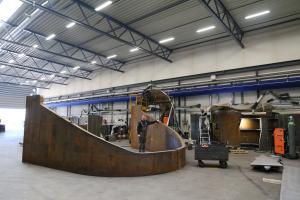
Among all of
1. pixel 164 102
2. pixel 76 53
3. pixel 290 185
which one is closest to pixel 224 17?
pixel 164 102

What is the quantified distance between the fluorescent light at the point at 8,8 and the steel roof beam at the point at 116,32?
5.02ft

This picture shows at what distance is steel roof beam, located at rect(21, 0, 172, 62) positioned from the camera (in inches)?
330

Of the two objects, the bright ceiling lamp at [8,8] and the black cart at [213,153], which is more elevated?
the bright ceiling lamp at [8,8]

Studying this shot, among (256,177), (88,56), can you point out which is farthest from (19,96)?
(256,177)

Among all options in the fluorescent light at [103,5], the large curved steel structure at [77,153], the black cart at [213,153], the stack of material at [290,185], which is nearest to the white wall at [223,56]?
the fluorescent light at [103,5]

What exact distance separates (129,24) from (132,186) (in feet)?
27.1

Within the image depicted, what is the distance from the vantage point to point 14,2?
8.49 m

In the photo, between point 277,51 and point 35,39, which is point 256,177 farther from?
point 35,39

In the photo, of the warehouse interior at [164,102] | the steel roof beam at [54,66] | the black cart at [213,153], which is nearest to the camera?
the warehouse interior at [164,102]

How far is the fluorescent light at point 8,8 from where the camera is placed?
27.7 ft

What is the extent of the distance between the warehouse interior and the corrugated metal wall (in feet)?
17.6

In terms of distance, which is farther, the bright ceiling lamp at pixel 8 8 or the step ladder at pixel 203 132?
the step ladder at pixel 203 132

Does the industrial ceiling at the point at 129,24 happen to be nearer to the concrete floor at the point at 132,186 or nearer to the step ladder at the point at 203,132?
the step ladder at the point at 203,132

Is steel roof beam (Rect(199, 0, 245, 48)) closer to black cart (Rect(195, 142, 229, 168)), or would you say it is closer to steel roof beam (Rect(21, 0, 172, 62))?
steel roof beam (Rect(21, 0, 172, 62))
